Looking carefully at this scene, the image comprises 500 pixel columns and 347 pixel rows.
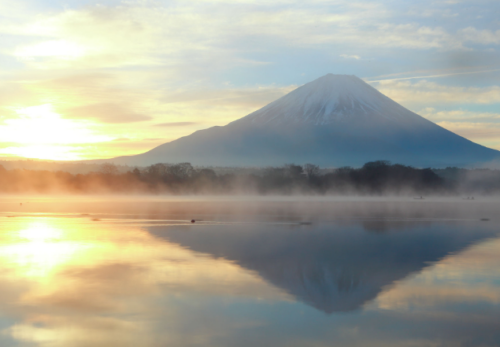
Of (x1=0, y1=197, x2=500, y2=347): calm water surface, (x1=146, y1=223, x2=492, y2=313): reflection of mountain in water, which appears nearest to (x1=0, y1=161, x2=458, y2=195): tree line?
(x1=146, y1=223, x2=492, y2=313): reflection of mountain in water

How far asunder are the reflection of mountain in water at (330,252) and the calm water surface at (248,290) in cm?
6

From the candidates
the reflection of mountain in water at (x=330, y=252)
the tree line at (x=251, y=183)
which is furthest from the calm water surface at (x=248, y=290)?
the tree line at (x=251, y=183)

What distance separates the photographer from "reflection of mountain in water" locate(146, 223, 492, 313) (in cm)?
1328

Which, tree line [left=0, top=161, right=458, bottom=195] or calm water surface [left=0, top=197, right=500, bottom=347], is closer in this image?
calm water surface [left=0, top=197, right=500, bottom=347]

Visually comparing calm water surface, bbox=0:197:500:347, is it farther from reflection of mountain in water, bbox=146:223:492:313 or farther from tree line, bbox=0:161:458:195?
tree line, bbox=0:161:458:195

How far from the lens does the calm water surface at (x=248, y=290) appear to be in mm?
9789

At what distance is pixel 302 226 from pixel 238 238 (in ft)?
21.1

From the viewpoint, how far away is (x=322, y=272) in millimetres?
15219

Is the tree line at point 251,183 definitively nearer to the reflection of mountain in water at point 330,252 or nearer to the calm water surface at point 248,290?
the reflection of mountain in water at point 330,252

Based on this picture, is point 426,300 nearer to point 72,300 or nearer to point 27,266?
point 72,300

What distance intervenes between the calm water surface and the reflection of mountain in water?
0.20 ft

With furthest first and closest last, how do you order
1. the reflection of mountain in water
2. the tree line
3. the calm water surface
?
1. the tree line
2. the reflection of mountain in water
3. the calm water surface

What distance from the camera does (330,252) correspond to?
62.3 feet

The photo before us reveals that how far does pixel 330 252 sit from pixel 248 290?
21.9 feet
